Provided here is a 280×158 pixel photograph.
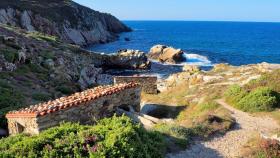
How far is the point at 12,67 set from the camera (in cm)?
3375

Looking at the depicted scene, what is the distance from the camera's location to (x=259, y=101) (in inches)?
835

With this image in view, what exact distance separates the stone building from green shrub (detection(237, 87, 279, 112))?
21.2 feet

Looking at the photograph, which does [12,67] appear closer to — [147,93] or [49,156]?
[147,93]

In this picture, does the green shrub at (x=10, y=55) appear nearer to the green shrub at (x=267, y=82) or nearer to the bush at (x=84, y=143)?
the green shrub at (x=267, y=82)

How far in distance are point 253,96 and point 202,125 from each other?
5.51 meters

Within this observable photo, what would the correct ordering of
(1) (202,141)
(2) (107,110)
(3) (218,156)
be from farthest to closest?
1. (2) (107,110)
2. (1) (202,141)
3. (3) (218,156)

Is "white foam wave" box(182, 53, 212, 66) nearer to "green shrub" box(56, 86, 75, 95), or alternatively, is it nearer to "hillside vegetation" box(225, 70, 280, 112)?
"green shrub" box(56, 86, 75, 95)

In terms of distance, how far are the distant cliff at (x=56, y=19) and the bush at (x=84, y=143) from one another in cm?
8268

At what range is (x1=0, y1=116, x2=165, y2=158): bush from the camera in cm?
1141

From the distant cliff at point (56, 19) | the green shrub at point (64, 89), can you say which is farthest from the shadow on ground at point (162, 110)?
the distant cliff at point (56, 19)

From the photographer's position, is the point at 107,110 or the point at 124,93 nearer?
the point at 107,110

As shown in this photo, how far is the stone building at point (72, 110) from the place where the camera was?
15.4m

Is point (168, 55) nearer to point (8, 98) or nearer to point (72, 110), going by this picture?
point (8, 98)

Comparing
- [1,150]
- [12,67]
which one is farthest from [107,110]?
[12,67]
